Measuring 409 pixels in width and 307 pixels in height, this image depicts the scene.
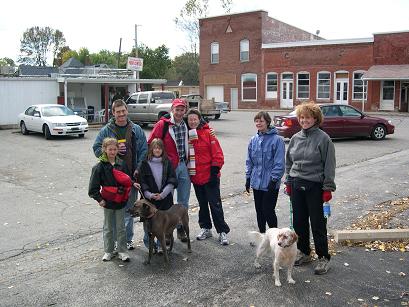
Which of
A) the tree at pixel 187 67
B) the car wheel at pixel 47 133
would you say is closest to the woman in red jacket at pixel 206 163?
the car wheel at pixel 47 133

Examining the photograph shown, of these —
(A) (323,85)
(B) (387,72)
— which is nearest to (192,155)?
(B) (387,72)

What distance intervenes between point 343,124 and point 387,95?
70.5 ft

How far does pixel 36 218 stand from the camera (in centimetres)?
757

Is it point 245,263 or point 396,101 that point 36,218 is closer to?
point 245,263

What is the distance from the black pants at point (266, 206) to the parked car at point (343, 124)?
11.8 metres

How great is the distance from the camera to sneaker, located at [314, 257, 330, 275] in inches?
196

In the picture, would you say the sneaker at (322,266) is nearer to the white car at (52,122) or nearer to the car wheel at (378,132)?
the car wheel at (378,132)

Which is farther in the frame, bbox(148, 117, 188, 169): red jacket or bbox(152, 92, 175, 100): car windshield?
bbox(152, 92, 175, 100): car windshield

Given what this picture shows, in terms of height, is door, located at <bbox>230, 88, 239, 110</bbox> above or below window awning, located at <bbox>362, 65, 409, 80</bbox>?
below

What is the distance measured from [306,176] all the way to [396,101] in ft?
114

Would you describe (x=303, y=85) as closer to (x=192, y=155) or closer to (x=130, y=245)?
(x=192, y=155)

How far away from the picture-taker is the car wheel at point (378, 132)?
18.4 metres

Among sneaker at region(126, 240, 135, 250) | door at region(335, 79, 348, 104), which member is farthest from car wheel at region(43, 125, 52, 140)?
door at region(335, 79, 348, 104)

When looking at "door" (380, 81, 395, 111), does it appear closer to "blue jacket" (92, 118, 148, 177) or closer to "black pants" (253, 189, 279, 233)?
"black pants" (253, 189, 279, 233)
